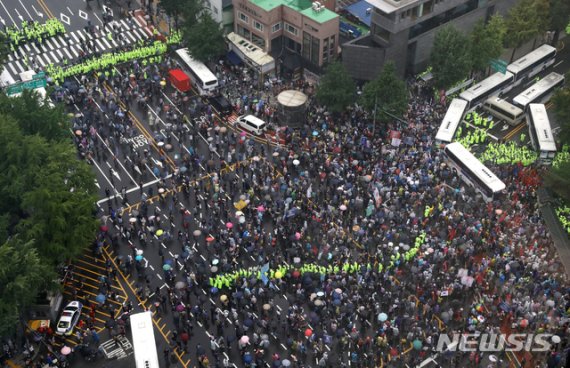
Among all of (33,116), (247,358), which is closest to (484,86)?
(247,358)

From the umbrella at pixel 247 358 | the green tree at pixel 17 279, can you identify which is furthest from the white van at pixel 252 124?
the green tree at pixel 17 279

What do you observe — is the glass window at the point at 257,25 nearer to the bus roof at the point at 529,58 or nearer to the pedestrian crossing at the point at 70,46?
the pedestrian crossing at the point at 70,46

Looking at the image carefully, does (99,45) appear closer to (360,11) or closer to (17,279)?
(360,11)

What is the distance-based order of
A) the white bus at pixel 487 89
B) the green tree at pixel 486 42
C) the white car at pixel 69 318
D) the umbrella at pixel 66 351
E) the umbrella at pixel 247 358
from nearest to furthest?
the umbrella at pixel 247 358 < the umbrella at pixel 66 351 < the white car at pixel 69 318 < the white bus at pixel 487 89 < the green tree at pixel 486 42

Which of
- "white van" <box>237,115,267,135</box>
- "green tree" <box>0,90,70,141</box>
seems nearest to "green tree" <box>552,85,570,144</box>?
"white van" <box>237,115,267,135</box>

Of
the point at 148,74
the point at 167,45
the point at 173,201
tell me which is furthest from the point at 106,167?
the point at 167,45

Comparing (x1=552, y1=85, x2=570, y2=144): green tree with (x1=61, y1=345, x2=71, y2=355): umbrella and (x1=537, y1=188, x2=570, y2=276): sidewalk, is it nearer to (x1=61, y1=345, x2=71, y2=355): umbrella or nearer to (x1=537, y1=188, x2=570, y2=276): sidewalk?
(x1=537, y1=188, x2=570, y2=276): sidewalk
